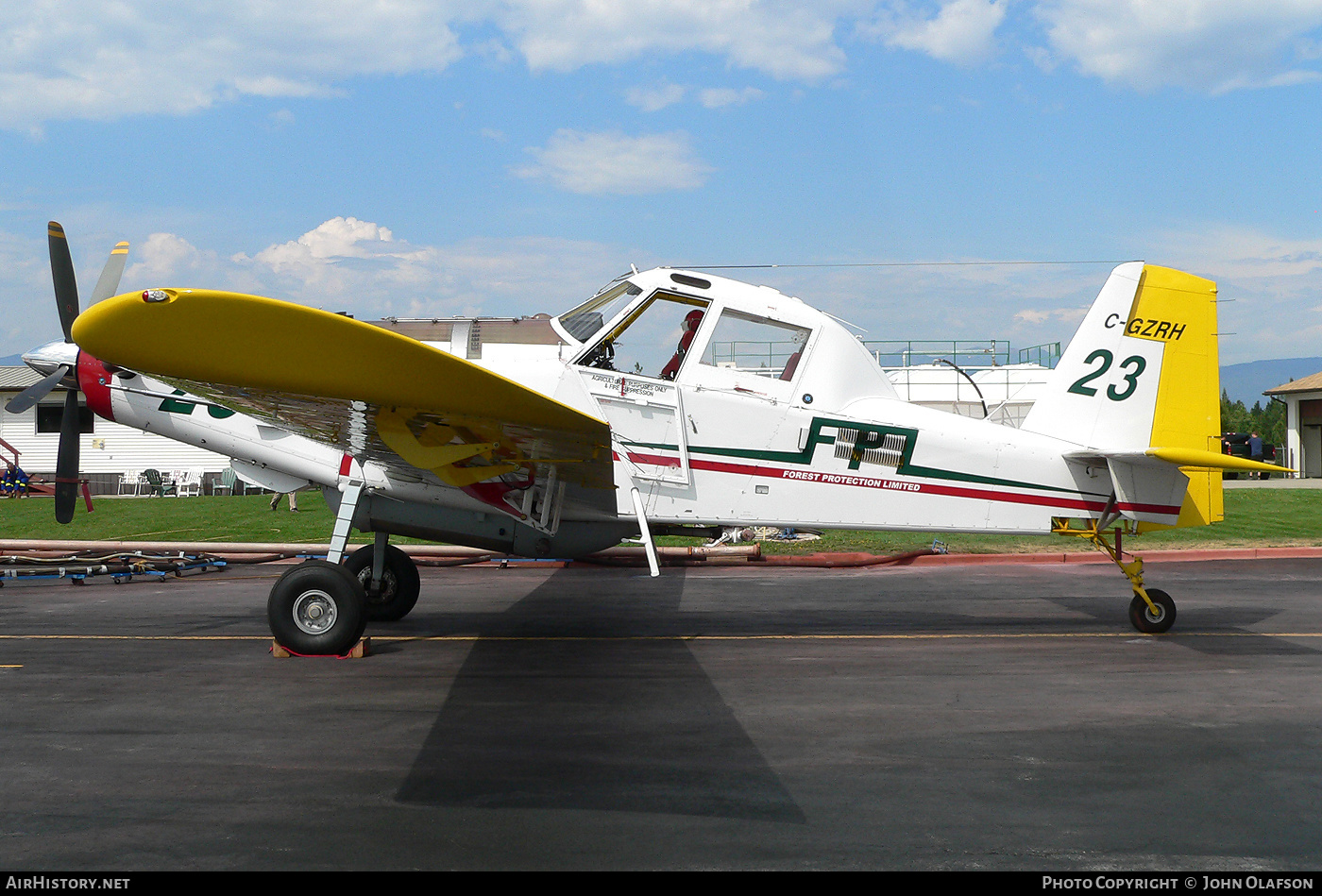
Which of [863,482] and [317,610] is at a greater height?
[863,482]

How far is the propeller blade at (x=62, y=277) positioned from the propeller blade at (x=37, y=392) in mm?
499

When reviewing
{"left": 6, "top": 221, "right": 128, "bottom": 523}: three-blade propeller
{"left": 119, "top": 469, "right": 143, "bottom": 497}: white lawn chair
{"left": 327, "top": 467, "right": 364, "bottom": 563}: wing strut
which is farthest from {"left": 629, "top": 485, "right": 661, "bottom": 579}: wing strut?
{"left": 119, "top": 469, "right": 143, "bottom": 497}: white lawn chair

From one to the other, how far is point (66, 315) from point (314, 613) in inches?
163

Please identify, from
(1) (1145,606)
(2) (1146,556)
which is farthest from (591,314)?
(2) (1146,556)

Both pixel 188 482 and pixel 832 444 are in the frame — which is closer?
pixel 832 444

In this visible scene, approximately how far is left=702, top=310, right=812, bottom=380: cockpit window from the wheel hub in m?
3.91

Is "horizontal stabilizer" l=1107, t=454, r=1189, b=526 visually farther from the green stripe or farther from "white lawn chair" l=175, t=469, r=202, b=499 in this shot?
"white lawn chair" l=175, t=469, r=202, b=499

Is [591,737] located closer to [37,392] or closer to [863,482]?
[863,482]

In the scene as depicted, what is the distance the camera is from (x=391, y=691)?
6.91 metres

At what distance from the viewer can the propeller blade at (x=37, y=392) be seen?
8.76 m

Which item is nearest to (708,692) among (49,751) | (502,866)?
(502,866)

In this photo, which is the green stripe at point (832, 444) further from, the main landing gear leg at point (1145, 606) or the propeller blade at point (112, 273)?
the propeller blade at point (112, 273)

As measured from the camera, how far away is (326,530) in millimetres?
18312
